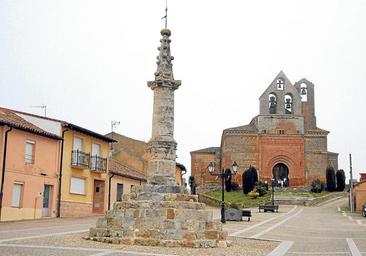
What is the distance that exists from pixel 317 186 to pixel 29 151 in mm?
39798

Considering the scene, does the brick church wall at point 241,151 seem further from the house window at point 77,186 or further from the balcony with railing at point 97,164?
the house window at point 77,186

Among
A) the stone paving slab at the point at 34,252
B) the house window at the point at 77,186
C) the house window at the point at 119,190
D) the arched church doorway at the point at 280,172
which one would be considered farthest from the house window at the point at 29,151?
the arched church doorway at the point at 280,172

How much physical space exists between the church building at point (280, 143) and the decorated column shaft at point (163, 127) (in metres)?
48.7

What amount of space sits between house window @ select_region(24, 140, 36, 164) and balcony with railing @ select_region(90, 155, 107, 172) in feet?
18.9

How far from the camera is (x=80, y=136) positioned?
3091cm

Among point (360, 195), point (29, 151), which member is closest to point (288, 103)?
point (360, 195)

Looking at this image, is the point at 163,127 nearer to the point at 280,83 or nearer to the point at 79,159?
the point at 79,159

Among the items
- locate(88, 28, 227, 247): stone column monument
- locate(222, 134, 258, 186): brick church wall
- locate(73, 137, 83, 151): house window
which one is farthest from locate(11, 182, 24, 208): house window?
locate(222, 134, 258, 186): brick church wall

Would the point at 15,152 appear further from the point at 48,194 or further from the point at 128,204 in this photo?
the point at 128,204

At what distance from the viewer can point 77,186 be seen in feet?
100.0

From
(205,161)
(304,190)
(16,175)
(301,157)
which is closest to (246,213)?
(16,175)

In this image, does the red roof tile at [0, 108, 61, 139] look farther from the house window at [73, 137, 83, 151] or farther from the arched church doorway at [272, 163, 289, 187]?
the arched church doorway at [272, 163, 289, 187]

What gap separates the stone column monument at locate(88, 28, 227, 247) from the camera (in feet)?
44.4

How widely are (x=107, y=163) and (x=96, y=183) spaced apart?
5.03ft
